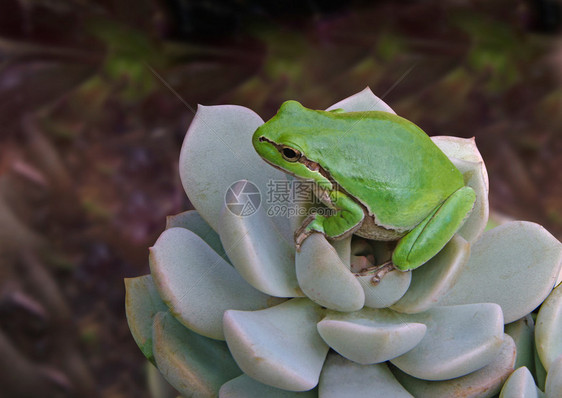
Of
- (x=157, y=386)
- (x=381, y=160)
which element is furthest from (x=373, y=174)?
(x=157, y=386)

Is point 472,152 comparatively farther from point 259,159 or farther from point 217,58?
point 217,58

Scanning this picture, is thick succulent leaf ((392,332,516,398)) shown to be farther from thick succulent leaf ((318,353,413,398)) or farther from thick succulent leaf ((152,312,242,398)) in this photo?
thick succulent leaf ((152,312,242,398))

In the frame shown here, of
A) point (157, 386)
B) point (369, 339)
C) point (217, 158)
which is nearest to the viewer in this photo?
point (369, 339)

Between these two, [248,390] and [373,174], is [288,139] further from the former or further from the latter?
[248,390]

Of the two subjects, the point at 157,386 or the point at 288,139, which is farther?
the point at 157,386

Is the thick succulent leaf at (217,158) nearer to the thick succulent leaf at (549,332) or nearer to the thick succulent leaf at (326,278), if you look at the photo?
the thick succulent leaf at (326,278)

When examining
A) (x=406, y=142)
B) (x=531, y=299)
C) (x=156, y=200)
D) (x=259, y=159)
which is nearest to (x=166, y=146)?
(x=156, y=200)
